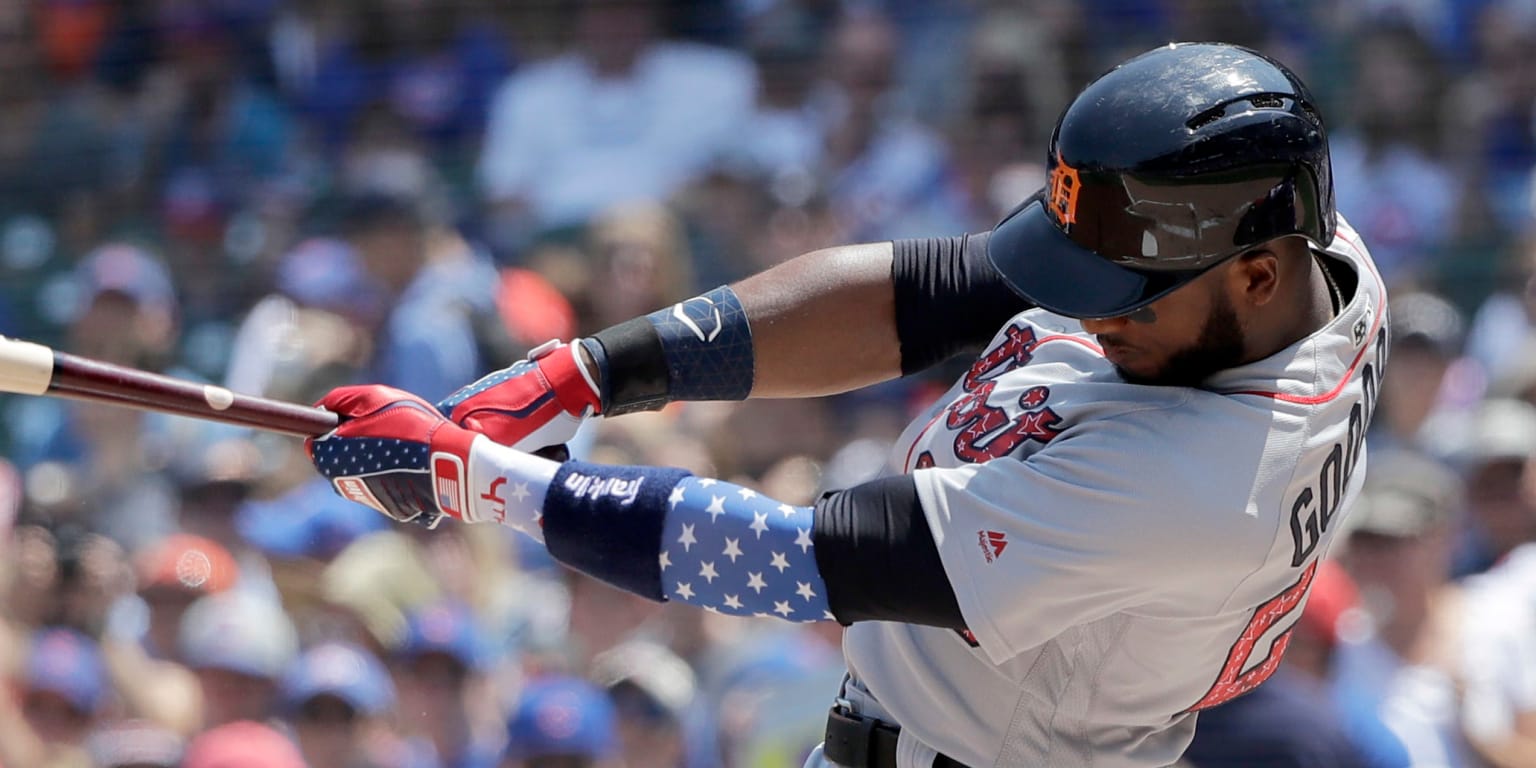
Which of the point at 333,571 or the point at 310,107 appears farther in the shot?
the point at 310,107

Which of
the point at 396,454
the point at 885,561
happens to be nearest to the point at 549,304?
the point at 396,454

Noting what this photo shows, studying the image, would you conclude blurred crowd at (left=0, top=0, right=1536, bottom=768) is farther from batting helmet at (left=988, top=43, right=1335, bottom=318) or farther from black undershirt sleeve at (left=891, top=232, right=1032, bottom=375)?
batting helmet at (left=988, top=43, right=1335, bottom=318)

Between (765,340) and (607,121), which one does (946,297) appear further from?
(607,121)

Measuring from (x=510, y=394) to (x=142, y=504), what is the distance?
295cm

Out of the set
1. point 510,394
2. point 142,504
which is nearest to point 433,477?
point 510,394

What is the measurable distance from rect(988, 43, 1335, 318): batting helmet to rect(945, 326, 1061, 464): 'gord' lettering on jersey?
151 mm

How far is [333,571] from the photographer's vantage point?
433 cm

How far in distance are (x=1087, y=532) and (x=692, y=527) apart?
0.45 metres

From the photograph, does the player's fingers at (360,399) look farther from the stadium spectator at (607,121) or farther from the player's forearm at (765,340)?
the stadium spectator at (607,121)

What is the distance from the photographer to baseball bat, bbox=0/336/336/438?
221 centimetres

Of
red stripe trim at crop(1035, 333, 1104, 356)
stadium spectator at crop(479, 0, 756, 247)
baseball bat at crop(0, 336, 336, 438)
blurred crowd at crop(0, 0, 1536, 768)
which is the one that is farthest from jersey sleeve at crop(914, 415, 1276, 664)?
stadium spectator at crop(479, 0, 756, 247)

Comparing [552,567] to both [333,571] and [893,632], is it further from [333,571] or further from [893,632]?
[893,632]

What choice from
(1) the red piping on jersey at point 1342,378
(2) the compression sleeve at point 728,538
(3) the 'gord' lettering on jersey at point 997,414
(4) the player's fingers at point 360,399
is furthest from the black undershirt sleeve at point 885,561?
(4) the player's fingers at point 360,399

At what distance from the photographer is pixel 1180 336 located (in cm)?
197
